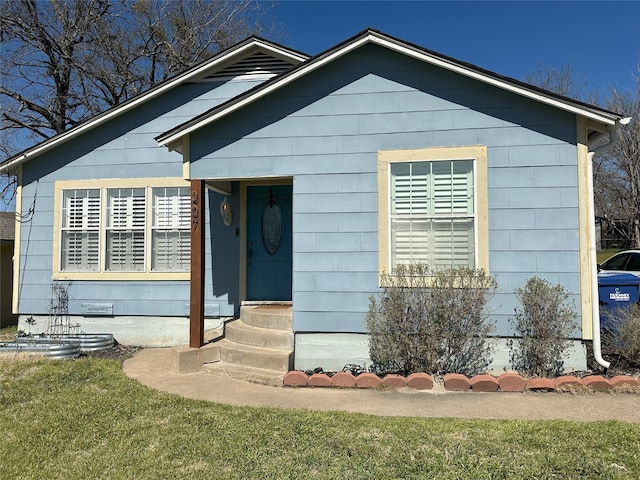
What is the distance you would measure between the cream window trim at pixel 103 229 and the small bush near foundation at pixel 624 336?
6.85m

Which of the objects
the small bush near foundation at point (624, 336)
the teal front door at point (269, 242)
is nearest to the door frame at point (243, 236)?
the teal front door at point (269, 242)

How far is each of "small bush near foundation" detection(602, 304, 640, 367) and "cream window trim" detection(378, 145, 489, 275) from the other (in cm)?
199

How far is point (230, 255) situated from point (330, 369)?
3.01 metres

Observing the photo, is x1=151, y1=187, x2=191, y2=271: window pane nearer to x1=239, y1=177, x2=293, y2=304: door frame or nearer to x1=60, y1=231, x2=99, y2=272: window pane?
x1=239, y1=177, x2=293, y2=304: door frame

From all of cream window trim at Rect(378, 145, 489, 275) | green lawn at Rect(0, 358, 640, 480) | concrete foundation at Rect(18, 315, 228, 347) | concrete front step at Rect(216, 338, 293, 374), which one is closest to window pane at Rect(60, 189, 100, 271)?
concrete foundation at Rect(18, 315, 228, 347)

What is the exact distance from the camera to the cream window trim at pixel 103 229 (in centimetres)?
789

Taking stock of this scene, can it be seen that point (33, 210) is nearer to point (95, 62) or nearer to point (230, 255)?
point (230, 255)

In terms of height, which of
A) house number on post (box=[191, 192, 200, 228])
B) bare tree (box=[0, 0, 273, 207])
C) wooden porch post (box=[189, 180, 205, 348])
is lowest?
wooden porch post (box=[189, 180, 205, 348])

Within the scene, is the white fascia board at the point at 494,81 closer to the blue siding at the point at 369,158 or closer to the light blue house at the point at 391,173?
the light blue house at the point at 391,173

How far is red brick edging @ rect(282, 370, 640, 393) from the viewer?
5055 mm

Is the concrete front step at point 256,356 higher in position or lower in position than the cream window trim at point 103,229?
lower

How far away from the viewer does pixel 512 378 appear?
515 centimetres

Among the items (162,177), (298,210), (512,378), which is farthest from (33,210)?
(512,378)

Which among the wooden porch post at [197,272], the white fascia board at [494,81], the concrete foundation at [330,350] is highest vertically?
the white fascia board at [494,81]
